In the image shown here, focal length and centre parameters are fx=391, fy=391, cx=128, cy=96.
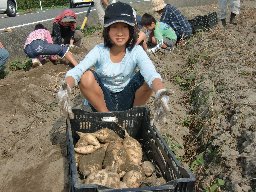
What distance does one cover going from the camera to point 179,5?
1227 centimetres

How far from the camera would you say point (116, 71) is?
11.6 ft

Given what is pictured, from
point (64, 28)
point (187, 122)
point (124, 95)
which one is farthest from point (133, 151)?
point (64, 28)

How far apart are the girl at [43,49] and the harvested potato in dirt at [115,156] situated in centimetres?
319

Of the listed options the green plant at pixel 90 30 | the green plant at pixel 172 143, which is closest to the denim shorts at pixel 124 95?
the green plant at pixel 172 143

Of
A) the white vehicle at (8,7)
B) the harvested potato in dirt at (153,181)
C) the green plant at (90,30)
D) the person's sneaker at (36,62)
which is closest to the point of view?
the harvested potato in dirt at (153,181)

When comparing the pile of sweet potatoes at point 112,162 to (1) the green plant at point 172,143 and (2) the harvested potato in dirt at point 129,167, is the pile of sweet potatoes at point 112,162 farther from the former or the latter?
(1) the green plant at point 172,143

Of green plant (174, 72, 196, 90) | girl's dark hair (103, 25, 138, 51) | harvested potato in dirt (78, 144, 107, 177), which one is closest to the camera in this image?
harvested potato in dirt (78, 144, 107, 177)

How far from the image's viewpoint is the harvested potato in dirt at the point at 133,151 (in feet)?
9.74

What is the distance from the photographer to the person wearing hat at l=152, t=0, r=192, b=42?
6766mm

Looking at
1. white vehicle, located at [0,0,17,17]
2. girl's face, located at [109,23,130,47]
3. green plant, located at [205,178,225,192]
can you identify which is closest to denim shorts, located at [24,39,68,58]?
girl's face, located at [109,23,130,47]

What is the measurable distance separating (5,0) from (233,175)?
11656mm

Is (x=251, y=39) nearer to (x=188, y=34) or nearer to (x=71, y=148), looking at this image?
(x=188, y=34)

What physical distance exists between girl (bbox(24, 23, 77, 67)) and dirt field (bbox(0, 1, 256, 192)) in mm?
209

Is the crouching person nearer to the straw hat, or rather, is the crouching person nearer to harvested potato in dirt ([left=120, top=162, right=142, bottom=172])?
the straw hat
